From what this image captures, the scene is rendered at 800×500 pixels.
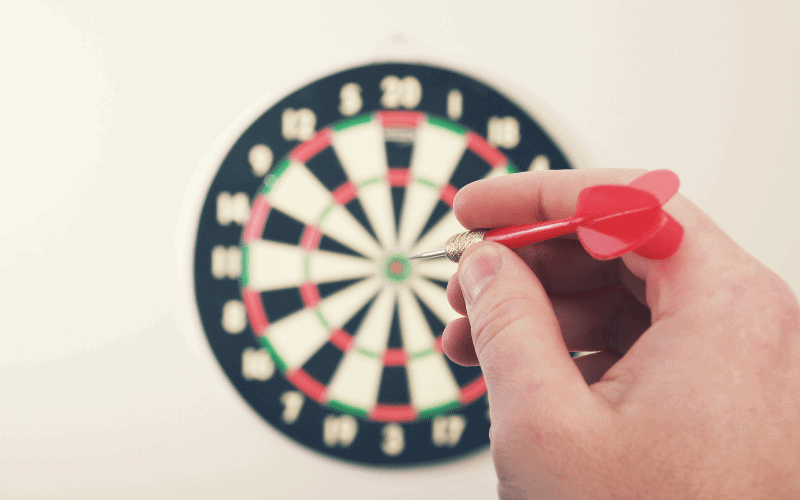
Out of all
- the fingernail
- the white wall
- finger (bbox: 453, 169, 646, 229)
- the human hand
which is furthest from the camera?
the white wall

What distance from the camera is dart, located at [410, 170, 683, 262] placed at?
0.36 metres

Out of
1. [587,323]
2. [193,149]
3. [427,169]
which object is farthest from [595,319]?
[193,149]

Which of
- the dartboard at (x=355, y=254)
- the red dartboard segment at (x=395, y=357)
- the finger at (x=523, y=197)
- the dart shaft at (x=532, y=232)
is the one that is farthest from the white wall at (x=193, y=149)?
the dart shaft at (x=532, y=232)

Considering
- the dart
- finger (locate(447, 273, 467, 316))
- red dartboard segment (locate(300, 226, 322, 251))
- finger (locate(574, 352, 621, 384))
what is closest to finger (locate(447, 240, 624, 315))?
finger (locate(447, 273, 467, 316))

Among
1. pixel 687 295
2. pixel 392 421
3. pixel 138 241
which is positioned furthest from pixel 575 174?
pixel 138 241

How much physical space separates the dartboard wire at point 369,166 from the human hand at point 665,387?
44cm

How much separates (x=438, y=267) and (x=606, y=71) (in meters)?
0.51

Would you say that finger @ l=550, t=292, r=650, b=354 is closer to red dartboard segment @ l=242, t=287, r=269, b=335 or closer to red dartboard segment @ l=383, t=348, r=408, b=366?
red dartboard segment @ l=383, t=348, r=408, b=366

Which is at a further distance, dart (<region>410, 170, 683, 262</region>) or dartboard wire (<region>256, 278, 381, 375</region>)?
dartboard wire (<region>256, 278, 381, 375</region>)

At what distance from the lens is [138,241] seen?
87cm

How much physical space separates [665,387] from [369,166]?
2.12ft

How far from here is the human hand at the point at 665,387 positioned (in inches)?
14.0

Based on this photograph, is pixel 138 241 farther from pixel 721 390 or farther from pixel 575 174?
pixel 721 390

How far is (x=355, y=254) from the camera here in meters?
0.90
